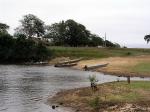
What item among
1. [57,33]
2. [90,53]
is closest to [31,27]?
[57,33]

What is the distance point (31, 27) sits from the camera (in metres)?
170

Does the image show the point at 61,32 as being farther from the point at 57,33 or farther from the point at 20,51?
the point at 20,51

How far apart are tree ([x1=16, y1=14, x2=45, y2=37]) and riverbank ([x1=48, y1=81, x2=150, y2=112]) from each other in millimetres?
126734

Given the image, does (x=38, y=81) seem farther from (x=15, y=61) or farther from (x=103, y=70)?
(x=15, y=61)

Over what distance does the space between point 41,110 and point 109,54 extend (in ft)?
264

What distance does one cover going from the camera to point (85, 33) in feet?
504

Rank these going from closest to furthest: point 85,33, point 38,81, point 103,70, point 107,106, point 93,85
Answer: point 107,106 < point 93,85 < point 38,81 < point 103,70 < point 85,33

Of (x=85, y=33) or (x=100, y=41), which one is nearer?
(x=85, y=33)

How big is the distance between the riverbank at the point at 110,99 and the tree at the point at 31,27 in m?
127

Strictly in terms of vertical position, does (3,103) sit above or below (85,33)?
below

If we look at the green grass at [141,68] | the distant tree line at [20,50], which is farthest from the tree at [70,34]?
the green grass at [141,68]

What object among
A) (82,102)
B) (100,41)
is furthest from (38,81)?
(100,41)

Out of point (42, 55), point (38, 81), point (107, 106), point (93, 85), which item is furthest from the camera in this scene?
point (42, 55)

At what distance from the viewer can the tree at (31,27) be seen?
170 metres
